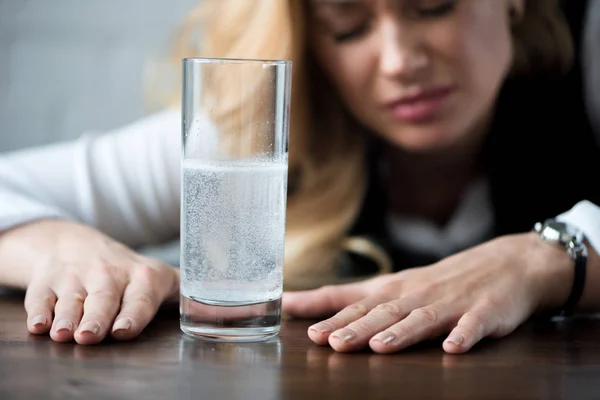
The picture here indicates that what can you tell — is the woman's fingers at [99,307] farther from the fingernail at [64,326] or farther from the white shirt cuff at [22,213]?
the white shirt cuff at [22,213]

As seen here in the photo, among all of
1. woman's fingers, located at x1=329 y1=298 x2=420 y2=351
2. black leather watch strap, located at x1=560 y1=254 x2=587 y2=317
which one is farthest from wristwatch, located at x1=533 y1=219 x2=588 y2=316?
woman's fingers, located at x1=329 y1=298 x2=420 y2=351

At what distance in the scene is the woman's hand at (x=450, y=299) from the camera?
864 millimetres

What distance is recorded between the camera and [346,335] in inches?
33.3

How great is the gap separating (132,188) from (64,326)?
800mm

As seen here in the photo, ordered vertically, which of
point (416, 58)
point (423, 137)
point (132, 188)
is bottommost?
point (132, 188)

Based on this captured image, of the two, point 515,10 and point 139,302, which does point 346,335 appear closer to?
point 139,302

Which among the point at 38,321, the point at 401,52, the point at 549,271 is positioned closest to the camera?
the point at 38,321

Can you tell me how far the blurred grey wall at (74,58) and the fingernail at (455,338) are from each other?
2.16 metres

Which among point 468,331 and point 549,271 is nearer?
point 468,331

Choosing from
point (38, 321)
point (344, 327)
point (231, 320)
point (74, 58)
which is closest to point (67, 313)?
point (38, 321)

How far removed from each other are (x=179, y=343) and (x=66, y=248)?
11.6 inches

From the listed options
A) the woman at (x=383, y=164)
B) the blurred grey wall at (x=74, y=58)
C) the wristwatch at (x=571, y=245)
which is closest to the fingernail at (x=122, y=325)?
the woman at (x=383, y=164)

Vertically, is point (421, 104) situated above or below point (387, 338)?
above

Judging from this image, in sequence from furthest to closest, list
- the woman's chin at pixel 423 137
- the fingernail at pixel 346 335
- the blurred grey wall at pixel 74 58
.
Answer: the blurred grey wall at pixel 74 58
the woman's chin at pixel 423 137
the fingernail at pixel 346 335
